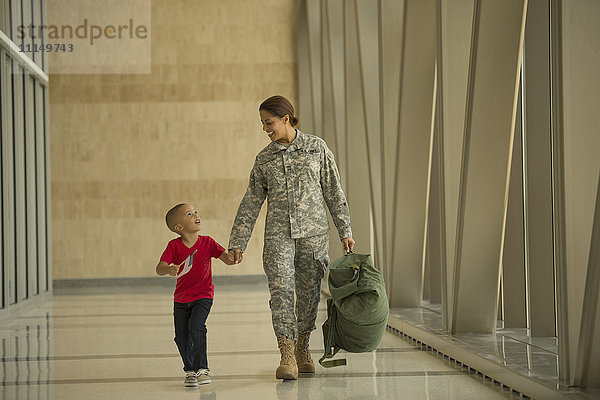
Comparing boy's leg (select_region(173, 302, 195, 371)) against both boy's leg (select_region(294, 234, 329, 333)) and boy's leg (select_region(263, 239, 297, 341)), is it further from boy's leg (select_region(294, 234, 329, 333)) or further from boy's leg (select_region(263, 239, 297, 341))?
boy's leg (select_region(294, 234, 329, 333))

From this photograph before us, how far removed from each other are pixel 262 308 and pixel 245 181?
502 cm

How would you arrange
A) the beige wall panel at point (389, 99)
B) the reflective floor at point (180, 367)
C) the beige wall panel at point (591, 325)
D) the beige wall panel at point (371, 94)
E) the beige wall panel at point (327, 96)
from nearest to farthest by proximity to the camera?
1. the beige wall panel at point (591, 325)
2. the reflective floor at point (180, 367)
3. the beige wall panel at point (389, 99)
4. the beige wall panel at point (371, 94)
5. the beige wall panel at point (327, 96)

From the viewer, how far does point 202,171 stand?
1381 centimetres

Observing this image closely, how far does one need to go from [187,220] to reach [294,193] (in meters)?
0.61

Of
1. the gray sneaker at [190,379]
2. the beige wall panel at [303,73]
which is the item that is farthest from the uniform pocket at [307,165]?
the beige wall panel at [303,73]

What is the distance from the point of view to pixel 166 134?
45.2ft

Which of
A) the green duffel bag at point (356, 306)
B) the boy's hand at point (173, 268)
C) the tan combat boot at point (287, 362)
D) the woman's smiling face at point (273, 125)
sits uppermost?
the woman's smiling face at point (273, 125)

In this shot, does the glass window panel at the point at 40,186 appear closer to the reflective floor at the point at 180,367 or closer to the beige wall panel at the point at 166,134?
the beige wall panel at the point at 166,134

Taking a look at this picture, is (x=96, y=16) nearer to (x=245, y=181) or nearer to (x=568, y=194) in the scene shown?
(x=245, y=181)

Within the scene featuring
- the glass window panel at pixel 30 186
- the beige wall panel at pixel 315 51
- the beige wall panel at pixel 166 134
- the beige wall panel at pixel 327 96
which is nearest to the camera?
the beige wall panel at pixel 327 96

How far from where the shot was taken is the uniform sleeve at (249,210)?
4.39 meters

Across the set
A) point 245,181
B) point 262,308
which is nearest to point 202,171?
point 245,181

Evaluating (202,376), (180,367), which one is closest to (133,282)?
(180,367)

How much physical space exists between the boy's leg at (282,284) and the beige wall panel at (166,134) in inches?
372
